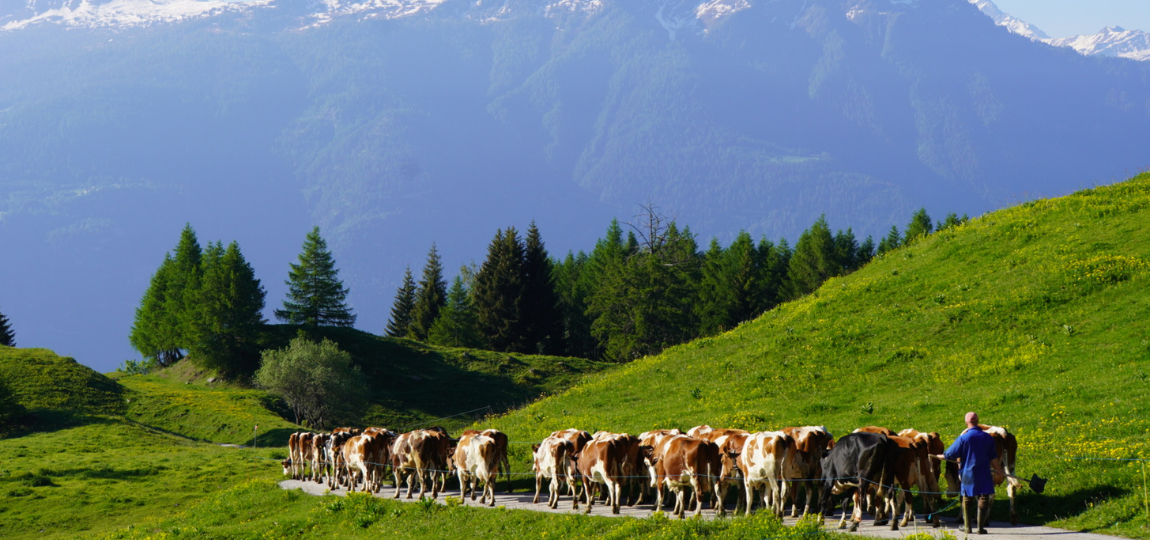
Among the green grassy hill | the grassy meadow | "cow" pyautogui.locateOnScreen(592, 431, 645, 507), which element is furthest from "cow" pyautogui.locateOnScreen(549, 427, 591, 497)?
the green grassy hill

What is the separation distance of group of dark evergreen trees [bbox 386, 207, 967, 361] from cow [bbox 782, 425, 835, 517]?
7111cm

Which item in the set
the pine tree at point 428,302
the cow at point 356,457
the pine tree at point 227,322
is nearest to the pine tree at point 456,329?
the pine tree at point 428,302

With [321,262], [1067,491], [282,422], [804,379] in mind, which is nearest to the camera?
[1067,491]

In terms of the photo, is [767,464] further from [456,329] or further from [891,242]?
[891,242]

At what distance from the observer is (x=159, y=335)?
102 metres

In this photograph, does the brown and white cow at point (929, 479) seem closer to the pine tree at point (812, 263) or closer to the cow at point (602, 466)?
the cow at point (602, 466)

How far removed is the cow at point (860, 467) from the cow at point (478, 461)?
10128 millimetres

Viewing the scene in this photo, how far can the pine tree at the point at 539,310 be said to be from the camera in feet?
339

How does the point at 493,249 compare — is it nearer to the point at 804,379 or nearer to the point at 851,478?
the point at 804,379

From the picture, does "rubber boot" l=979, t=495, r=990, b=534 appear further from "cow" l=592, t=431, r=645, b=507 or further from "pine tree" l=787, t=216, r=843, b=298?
"pine tree" l=787, t=216, r=843, b=298

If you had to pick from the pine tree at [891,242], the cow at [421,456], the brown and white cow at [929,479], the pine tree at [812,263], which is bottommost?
the brown and white cow at [929,479]

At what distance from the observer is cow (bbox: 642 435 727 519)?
19.8m

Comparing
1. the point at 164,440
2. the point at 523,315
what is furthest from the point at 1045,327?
the point at 523,315

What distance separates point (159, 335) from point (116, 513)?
74464mm
